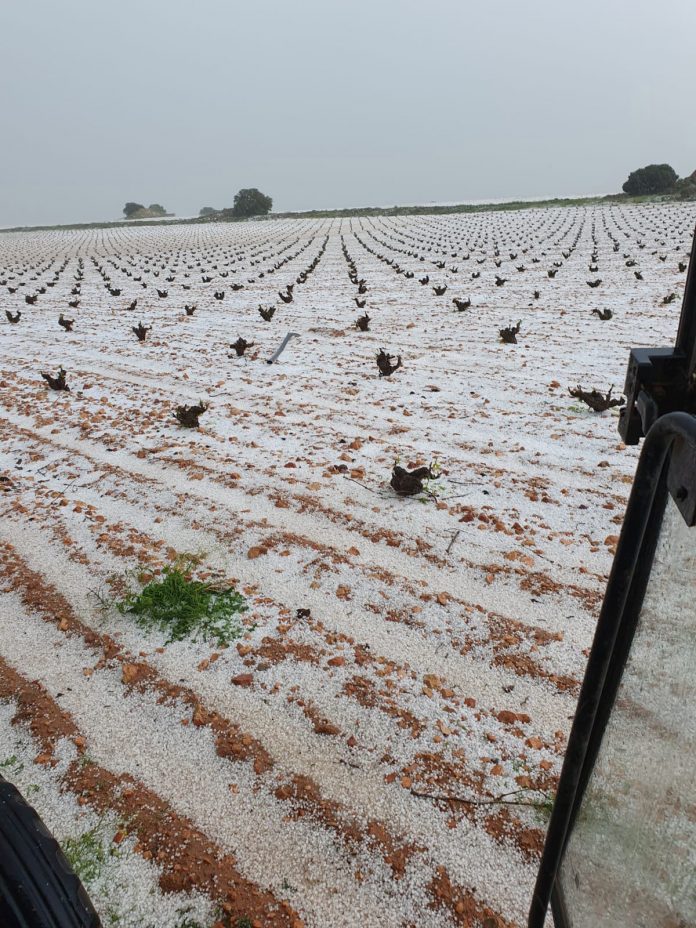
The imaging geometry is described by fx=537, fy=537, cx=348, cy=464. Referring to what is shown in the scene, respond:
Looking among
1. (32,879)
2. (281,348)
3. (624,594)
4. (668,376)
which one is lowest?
(281,348)

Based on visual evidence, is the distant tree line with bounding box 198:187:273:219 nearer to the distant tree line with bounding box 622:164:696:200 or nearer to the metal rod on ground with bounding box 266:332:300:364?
the distant tree line with bounding box 622:164:696:200

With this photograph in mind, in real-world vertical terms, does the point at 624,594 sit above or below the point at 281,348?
above

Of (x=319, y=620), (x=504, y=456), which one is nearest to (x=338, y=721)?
(x=319, y=620)

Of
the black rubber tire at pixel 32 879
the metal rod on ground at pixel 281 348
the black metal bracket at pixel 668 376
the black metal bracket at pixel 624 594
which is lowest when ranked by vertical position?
the metal rod on ground at pixel 281 348

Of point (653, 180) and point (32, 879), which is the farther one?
point (653, 180)

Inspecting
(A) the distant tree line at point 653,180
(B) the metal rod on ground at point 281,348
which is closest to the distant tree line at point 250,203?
(A) the distant tree line at point 653,180

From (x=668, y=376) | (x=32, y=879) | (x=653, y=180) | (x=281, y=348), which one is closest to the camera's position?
(x=668, y=376)

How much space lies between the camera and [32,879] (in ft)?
3.15

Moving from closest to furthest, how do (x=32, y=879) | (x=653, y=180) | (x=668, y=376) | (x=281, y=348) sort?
(x=668, y=376)
(x=32, y=879)
(x=281, y=348)
(x=653, y=180)

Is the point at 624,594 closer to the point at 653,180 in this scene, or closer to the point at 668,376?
the point at 668,376

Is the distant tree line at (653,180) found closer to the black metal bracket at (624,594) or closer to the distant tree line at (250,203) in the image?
the distant tree line at (250,203)

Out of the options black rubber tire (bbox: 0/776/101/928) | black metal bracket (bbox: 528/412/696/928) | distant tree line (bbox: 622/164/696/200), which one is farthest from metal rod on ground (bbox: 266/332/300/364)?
distant tree line (bbox: 622/164/696/200)

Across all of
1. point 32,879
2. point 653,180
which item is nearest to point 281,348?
point 32,879

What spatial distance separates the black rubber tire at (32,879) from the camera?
0.91 m
